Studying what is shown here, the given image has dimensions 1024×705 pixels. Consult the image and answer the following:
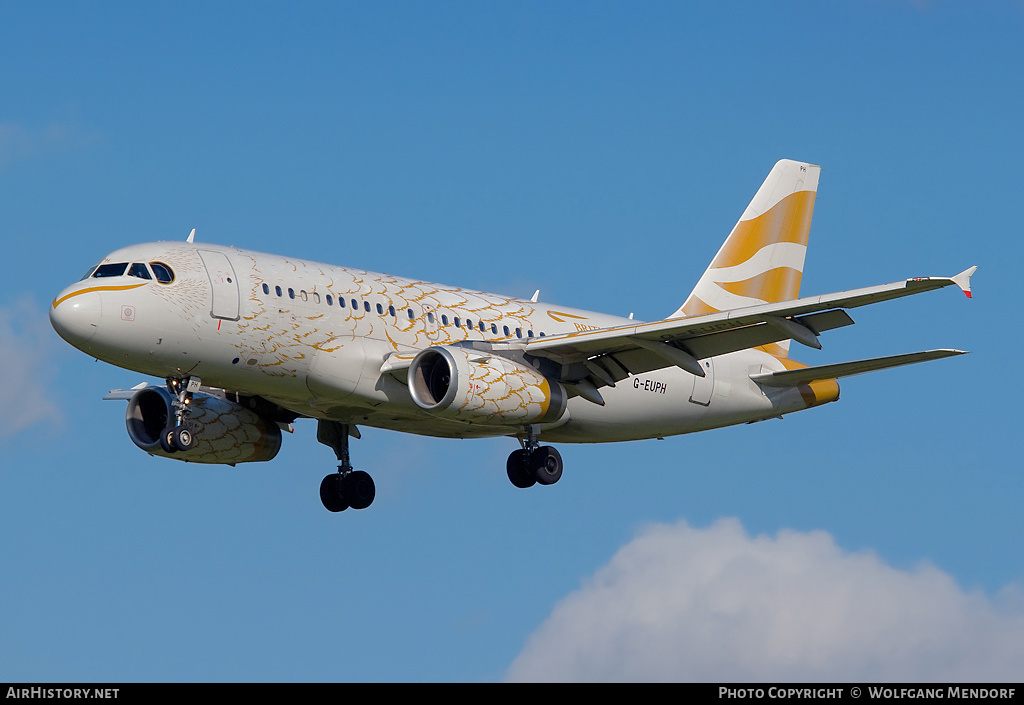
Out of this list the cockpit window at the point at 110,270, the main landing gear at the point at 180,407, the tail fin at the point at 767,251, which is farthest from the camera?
the tail fin at the point at 767,251

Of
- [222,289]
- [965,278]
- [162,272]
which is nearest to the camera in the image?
[965,278]

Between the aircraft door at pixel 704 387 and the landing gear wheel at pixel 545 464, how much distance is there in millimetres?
5186

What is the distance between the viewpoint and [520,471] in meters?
38.4

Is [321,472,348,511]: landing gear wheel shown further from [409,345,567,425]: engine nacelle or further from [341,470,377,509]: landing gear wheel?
[409,345,567,425]: engine nacelle

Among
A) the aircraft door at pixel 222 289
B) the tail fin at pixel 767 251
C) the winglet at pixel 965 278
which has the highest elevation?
the tail fin at pixel 767 251

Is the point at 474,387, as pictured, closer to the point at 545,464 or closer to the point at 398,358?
the point at 398,358

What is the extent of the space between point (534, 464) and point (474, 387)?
362 centimetres

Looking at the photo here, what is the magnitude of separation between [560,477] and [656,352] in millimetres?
4405

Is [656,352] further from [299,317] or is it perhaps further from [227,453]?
[227,453]

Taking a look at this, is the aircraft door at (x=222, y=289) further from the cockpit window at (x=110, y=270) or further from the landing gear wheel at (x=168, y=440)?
the landing gear wheel at (x=168, y=440)

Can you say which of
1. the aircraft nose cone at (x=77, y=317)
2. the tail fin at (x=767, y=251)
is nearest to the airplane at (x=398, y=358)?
the aircraft nose cone at (x=77, y=317)

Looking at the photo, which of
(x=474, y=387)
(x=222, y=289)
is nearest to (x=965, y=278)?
(x=474, y=387)

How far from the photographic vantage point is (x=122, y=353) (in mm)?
33250

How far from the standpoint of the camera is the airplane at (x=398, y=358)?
110 ft
